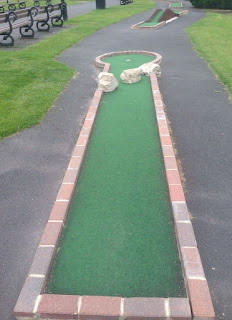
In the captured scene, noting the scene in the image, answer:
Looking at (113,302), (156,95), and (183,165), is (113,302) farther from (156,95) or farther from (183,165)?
(156,95)

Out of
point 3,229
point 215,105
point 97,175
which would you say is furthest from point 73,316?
point 215,105

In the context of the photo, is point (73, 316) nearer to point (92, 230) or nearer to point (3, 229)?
point (92, 230)

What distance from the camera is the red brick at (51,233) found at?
10.5ft

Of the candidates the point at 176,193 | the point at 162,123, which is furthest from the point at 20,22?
the point at 176,193

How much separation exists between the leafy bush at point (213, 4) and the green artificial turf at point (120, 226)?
26.0m

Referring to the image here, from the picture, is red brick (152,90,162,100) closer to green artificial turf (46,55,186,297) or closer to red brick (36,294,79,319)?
green artificial turf (46,55,186,297)

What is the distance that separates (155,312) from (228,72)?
8.40 m

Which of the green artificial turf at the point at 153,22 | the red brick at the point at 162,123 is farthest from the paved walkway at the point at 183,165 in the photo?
the green artificial turf at the point at 153,22

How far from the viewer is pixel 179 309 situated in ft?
8.25

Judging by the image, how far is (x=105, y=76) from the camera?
24.3ft

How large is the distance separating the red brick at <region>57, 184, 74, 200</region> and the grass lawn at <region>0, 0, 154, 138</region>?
2477 mm

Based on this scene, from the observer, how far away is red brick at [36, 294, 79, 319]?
2514mm

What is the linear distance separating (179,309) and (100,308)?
25.4 inches

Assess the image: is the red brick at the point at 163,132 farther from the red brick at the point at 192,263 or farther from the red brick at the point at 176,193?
the red brick at the point at 192,263
